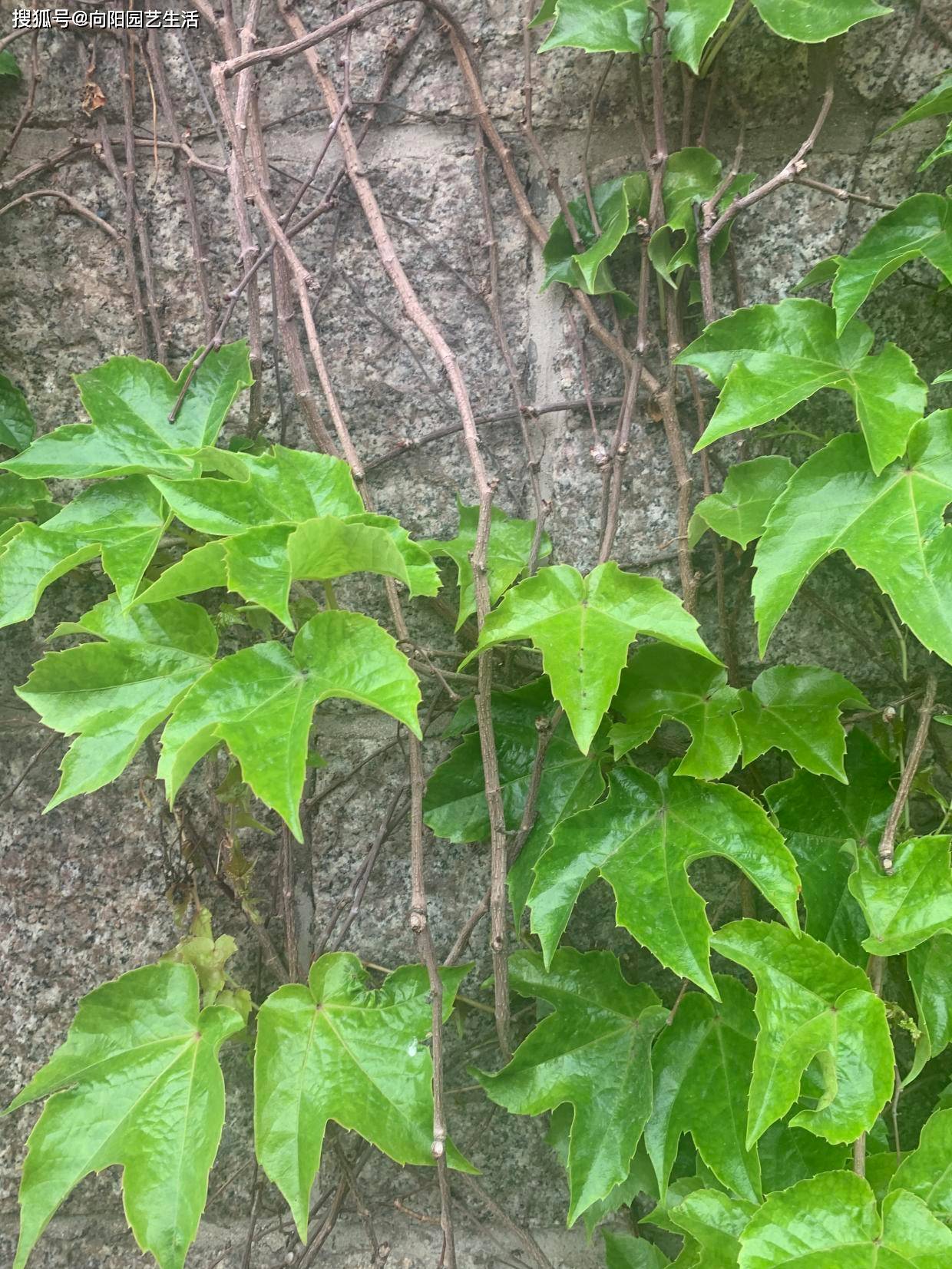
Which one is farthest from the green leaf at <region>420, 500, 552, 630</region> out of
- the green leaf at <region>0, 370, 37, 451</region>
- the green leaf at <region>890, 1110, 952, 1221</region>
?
the green leaf at <region>890, 1110, 952, 1221</region>

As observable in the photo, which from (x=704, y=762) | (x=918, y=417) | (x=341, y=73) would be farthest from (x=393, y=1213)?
(x=341, y=73)

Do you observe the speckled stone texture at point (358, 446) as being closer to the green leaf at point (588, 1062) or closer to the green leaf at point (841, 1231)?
the green leaf at point (588, 1062)

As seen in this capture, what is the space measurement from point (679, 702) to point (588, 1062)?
1.13 ft

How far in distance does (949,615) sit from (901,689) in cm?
24

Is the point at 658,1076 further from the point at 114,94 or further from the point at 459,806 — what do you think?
the point at 114,94

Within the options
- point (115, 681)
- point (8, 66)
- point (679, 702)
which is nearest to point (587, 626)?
point (679, 702)

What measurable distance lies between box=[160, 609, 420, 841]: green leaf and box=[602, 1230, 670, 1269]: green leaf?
602 millimetres

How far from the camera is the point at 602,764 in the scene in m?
0.87

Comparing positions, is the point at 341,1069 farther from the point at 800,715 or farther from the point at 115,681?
the point at 800,715

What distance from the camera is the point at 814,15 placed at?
81cm

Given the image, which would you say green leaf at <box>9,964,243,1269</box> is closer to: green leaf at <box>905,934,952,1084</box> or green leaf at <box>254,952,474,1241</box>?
green leaf at <box>254,952,474,1241</box>

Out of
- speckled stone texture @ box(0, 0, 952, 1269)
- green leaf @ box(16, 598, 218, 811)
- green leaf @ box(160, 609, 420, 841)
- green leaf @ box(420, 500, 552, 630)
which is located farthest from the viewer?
speckled stone texture @ box(0, 0, 952, 1269)

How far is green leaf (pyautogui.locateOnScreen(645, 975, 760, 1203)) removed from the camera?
30.5 inches

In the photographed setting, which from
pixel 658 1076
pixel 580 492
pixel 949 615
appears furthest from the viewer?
pixel 580 492
